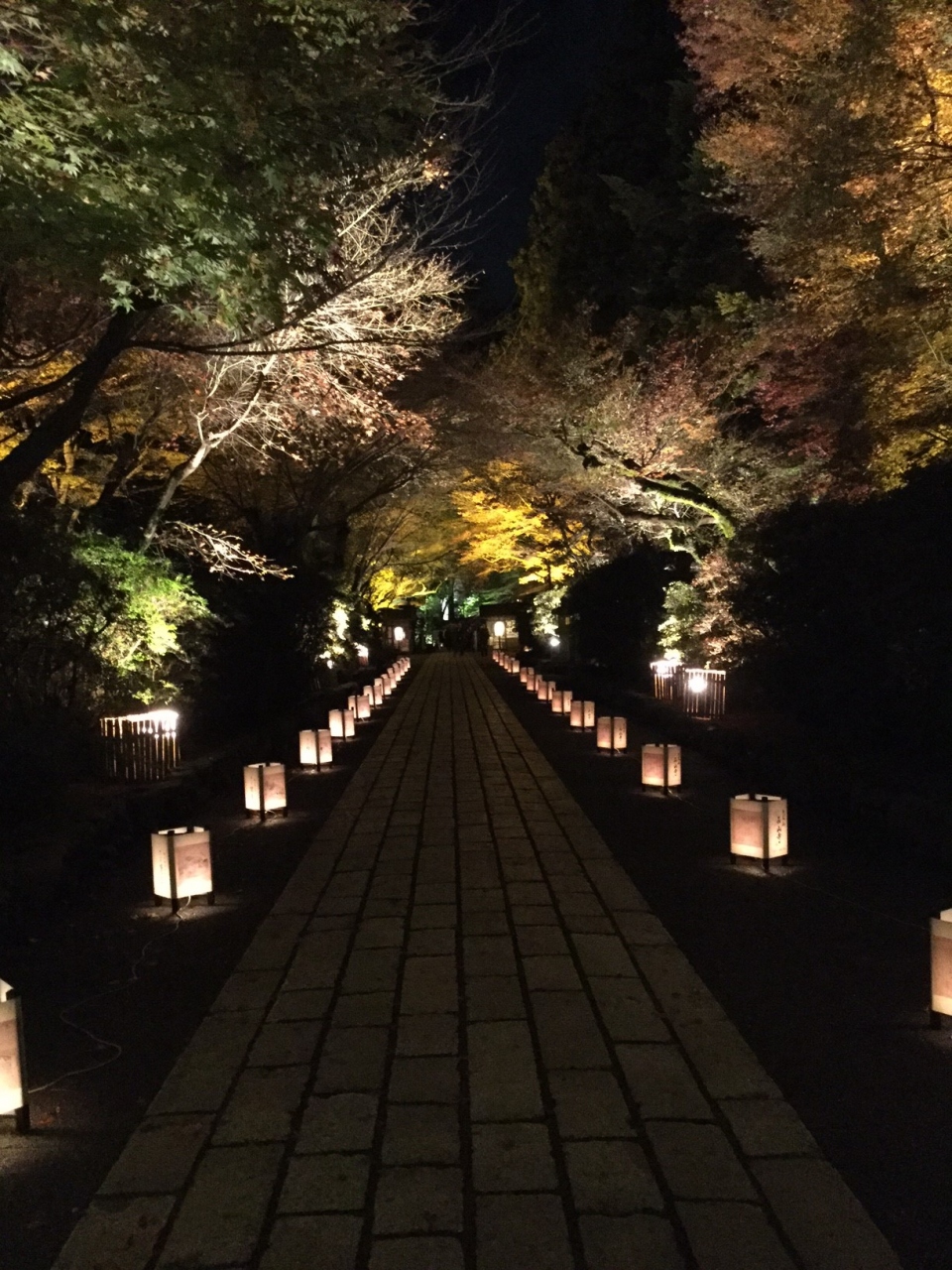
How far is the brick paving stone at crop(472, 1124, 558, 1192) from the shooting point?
3.19 meters

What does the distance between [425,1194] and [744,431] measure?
1990 cm

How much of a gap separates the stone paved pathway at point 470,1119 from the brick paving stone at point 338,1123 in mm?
10

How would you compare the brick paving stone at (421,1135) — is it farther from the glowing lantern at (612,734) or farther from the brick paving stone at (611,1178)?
the glowing lantern at (612,734)

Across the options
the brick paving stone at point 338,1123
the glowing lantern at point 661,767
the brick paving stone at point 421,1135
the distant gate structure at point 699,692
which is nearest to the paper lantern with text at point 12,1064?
the brick paving stone at point 338,1123

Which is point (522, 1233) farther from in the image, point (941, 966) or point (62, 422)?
point (62, 422)

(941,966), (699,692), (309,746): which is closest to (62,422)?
(309,746)

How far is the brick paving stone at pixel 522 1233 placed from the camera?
2.82 m

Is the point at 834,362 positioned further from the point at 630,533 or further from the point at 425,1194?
the point at 425,1194

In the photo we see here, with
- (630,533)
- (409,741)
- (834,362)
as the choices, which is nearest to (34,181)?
(409,741)

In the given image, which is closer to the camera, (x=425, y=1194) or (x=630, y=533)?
(x=425, y=1194)

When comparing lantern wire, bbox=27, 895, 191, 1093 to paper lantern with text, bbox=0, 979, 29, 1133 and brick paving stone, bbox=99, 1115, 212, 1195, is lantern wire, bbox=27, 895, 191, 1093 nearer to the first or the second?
paper lantern with text, bbox=0, 979, 29, 1133

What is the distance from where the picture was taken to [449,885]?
6887 mm

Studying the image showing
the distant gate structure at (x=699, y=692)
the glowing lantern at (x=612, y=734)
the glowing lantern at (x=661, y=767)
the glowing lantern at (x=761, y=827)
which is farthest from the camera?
the distant gate structure at (x=699, y=692)

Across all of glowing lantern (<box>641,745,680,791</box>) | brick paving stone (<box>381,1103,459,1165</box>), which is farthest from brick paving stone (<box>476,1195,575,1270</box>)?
glowing lantern (<box>641,745,680,791</box>)
